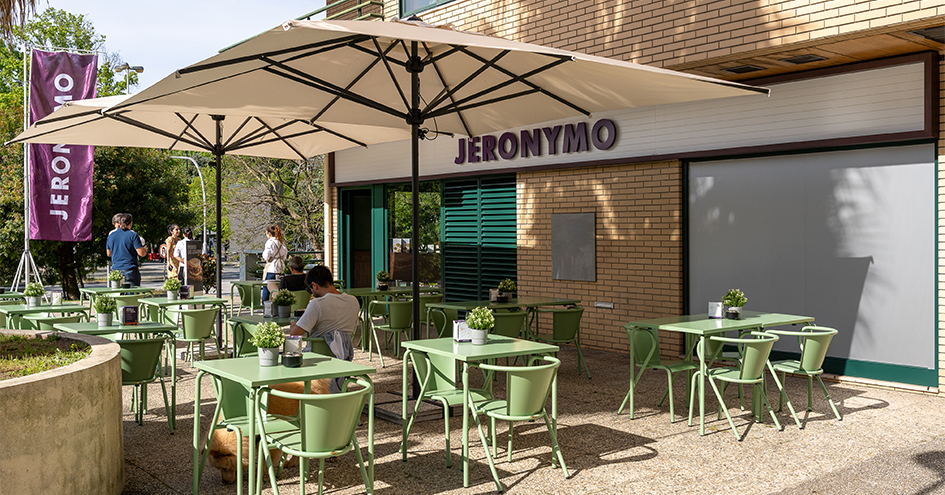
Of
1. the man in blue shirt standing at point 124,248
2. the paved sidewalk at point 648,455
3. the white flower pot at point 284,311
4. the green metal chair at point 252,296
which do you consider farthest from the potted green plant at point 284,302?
the man in blue shirt standing at point 124,248

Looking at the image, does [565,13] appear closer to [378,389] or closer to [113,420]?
[378,389]

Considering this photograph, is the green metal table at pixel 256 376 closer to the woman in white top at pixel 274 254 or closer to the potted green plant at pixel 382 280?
the potted green plant at pixel 382 280

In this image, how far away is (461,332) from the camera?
5973 mm

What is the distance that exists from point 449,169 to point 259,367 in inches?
354

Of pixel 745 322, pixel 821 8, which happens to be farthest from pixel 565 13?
pixel 745 322

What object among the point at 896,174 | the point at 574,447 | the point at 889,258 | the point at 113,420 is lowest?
→ the point at 574,447

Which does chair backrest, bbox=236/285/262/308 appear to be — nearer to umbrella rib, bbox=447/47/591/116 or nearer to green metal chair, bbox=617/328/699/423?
umbrella rib, bbox=447/47/591/116

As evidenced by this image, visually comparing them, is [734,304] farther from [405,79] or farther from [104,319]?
[104,319]

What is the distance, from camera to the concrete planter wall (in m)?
3.95

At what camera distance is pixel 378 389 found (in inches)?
320

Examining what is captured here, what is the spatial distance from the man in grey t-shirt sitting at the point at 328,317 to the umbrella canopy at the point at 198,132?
10.8ft

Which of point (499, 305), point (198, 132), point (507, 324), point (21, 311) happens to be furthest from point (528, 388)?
point (198, 132)

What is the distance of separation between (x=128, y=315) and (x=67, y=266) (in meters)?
12.7

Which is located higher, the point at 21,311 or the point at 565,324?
the point at 21,311
